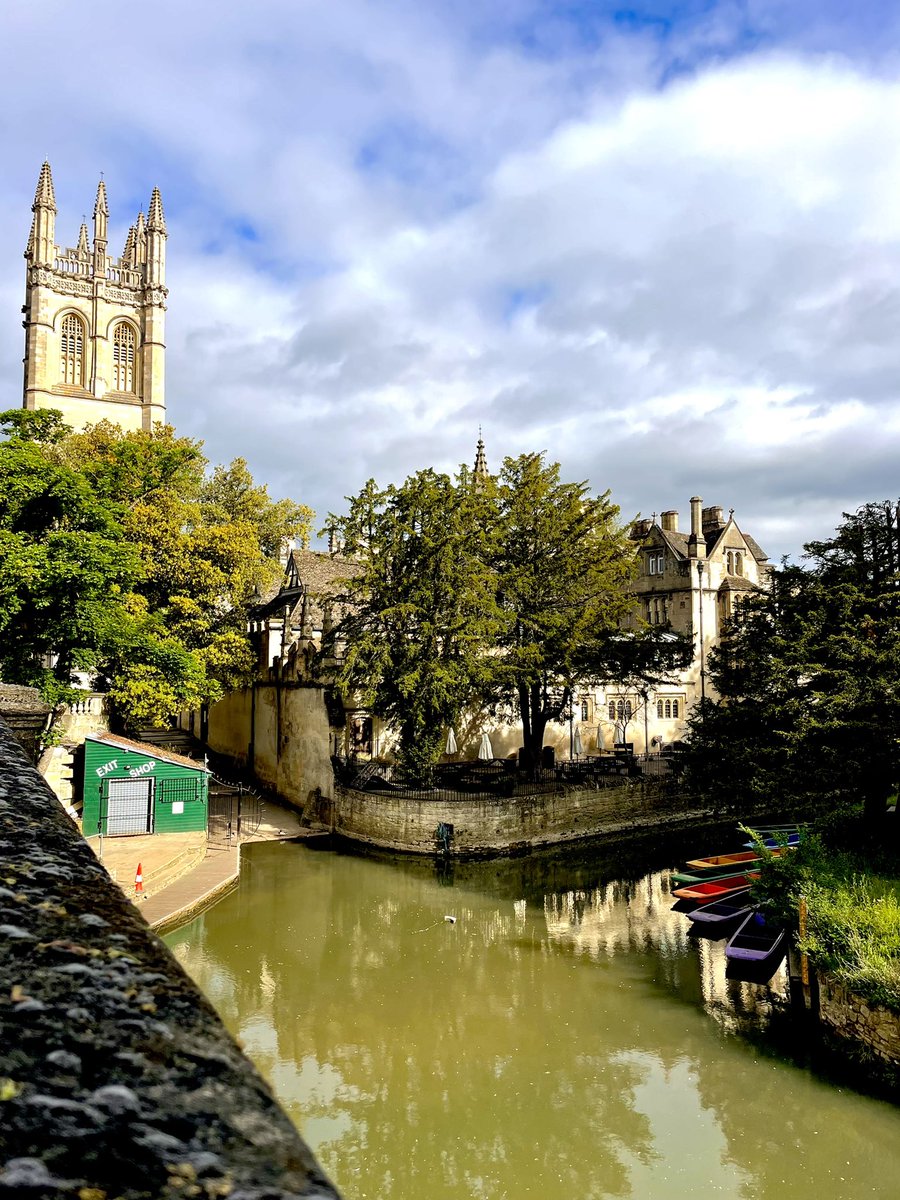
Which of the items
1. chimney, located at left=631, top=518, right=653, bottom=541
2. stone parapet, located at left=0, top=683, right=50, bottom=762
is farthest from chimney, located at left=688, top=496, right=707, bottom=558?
stone parapet, located at left=0, top=683, right=50, bottom=762

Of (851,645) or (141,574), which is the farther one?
(141,574)

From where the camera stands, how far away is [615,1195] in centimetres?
959

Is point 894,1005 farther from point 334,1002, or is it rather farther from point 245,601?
point 245,601

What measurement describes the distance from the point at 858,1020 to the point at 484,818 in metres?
14.7

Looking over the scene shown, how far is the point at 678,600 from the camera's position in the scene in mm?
44344

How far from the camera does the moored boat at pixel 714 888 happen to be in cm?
2030

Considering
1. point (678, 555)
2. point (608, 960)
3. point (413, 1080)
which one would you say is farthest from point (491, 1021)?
point (678, 555)

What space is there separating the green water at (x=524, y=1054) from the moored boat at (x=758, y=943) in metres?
0.57

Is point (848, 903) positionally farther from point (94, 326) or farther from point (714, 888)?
point (94, 326)

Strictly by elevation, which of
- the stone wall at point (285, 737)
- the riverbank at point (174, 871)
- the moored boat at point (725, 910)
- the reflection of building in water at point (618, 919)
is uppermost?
the stone wall at point (285, 737)

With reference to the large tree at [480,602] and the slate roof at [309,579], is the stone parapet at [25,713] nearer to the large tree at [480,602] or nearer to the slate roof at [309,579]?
the large tree at [480,602]

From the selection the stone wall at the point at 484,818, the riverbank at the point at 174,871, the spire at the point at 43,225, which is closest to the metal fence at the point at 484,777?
the stone wall at the point at 484,818

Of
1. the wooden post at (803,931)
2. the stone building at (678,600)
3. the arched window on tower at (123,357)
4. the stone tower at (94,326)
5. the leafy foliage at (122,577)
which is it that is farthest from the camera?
the arched window on tower at (123,357)

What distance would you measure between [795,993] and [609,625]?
56.0 feet
